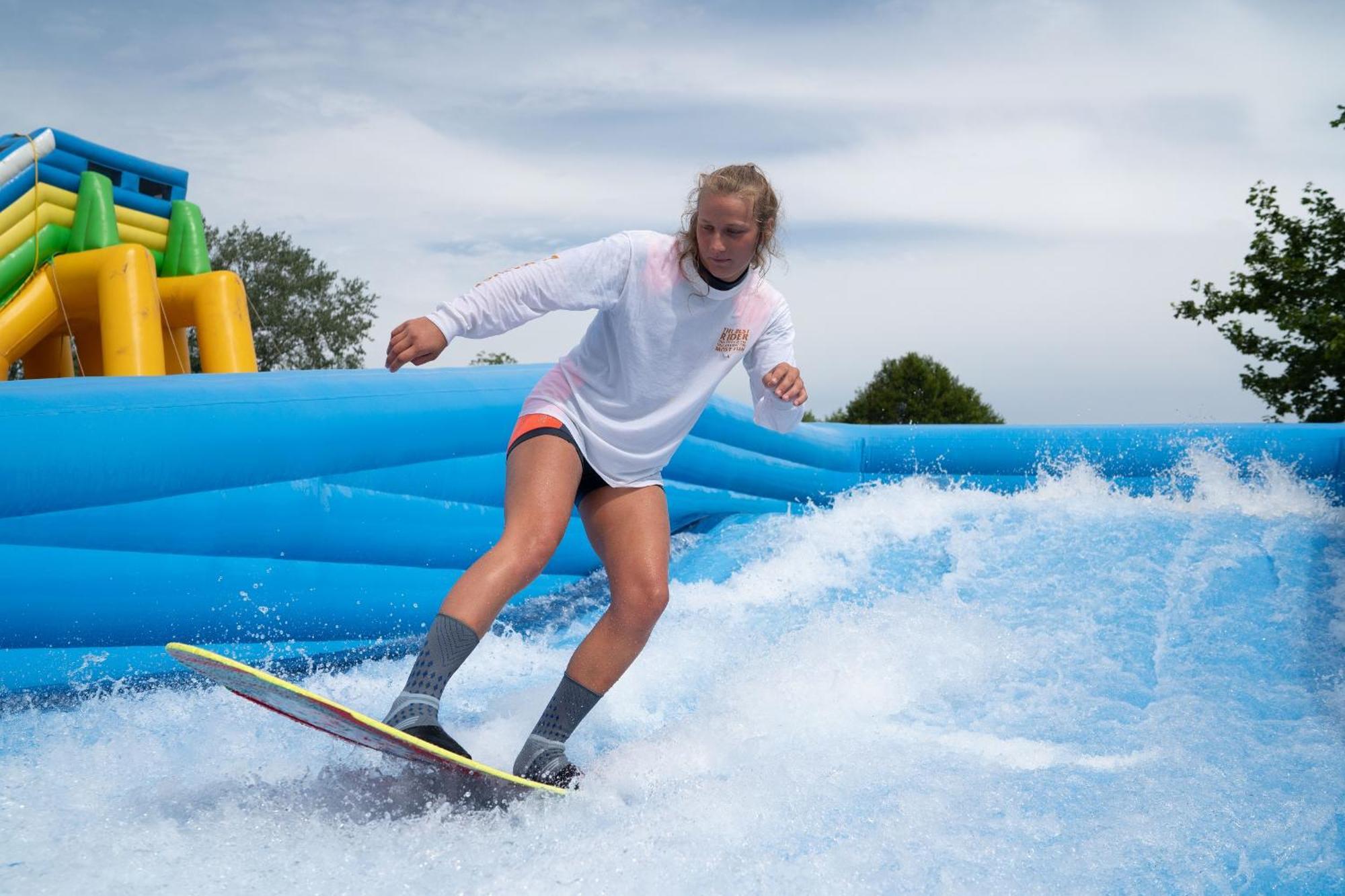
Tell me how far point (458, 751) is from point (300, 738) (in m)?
0.55

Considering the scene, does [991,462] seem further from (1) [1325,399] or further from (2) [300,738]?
(1) [1325,399]

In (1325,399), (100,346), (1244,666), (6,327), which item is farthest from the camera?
(1325,399)

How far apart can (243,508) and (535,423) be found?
1062 millimetres

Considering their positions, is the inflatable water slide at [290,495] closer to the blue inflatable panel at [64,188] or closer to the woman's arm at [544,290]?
the woman's arm at [544,290]

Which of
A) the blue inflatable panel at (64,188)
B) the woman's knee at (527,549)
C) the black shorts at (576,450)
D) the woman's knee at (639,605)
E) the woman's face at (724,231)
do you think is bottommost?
the woman's knee at (639,605)

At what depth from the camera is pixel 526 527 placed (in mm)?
1642

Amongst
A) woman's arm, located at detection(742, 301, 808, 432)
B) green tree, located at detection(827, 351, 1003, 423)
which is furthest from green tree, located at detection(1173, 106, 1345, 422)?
woman's arm, located at detection(742, 301, 808, 432)

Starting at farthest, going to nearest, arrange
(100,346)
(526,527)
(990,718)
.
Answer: (100,346)
(990,718)
(526,527)

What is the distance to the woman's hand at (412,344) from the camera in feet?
5.20

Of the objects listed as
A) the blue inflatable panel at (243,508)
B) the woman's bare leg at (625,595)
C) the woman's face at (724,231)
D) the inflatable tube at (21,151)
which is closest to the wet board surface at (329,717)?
the woman's bare leg at (625,595)

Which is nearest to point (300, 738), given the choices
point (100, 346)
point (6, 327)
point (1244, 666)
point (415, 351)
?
point (415, 351)

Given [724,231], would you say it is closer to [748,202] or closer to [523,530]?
[748,202]

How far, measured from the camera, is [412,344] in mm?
1587

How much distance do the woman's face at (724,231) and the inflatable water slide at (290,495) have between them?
1297 millimetres
